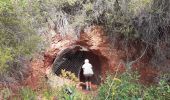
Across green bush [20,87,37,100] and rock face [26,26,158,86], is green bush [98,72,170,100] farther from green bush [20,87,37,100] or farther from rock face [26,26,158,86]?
rock face [26,26,158,86]

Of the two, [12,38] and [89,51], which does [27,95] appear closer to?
[12,38]

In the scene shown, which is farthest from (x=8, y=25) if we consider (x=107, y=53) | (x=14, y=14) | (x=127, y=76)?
(x=107, y=53)

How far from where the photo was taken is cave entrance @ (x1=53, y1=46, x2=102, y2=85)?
1228 centimetres

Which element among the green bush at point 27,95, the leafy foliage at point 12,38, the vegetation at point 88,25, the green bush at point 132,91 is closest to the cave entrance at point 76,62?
the vegetation at point 88,25

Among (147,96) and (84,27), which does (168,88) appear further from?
(84,27)

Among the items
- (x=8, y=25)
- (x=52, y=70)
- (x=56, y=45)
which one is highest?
(x=8, y=25)

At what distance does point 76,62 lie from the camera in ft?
44.0

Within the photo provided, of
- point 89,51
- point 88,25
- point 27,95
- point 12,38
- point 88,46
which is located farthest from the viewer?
point 89,51

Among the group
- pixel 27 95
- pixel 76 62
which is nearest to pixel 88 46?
pixel 76 62

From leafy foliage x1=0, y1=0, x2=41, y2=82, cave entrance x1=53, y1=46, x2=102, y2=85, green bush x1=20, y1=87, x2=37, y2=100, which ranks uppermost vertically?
leafy foliage x1=0, y1=0, x2=41, y2=82

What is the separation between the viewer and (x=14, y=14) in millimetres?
8438

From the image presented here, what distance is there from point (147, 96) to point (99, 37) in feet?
13.1

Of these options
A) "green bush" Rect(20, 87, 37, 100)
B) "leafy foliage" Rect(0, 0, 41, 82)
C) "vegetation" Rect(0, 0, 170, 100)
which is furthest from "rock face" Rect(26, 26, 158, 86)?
"green bush" Rect(20, 87, 37, 100)

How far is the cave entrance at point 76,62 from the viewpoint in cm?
1228
